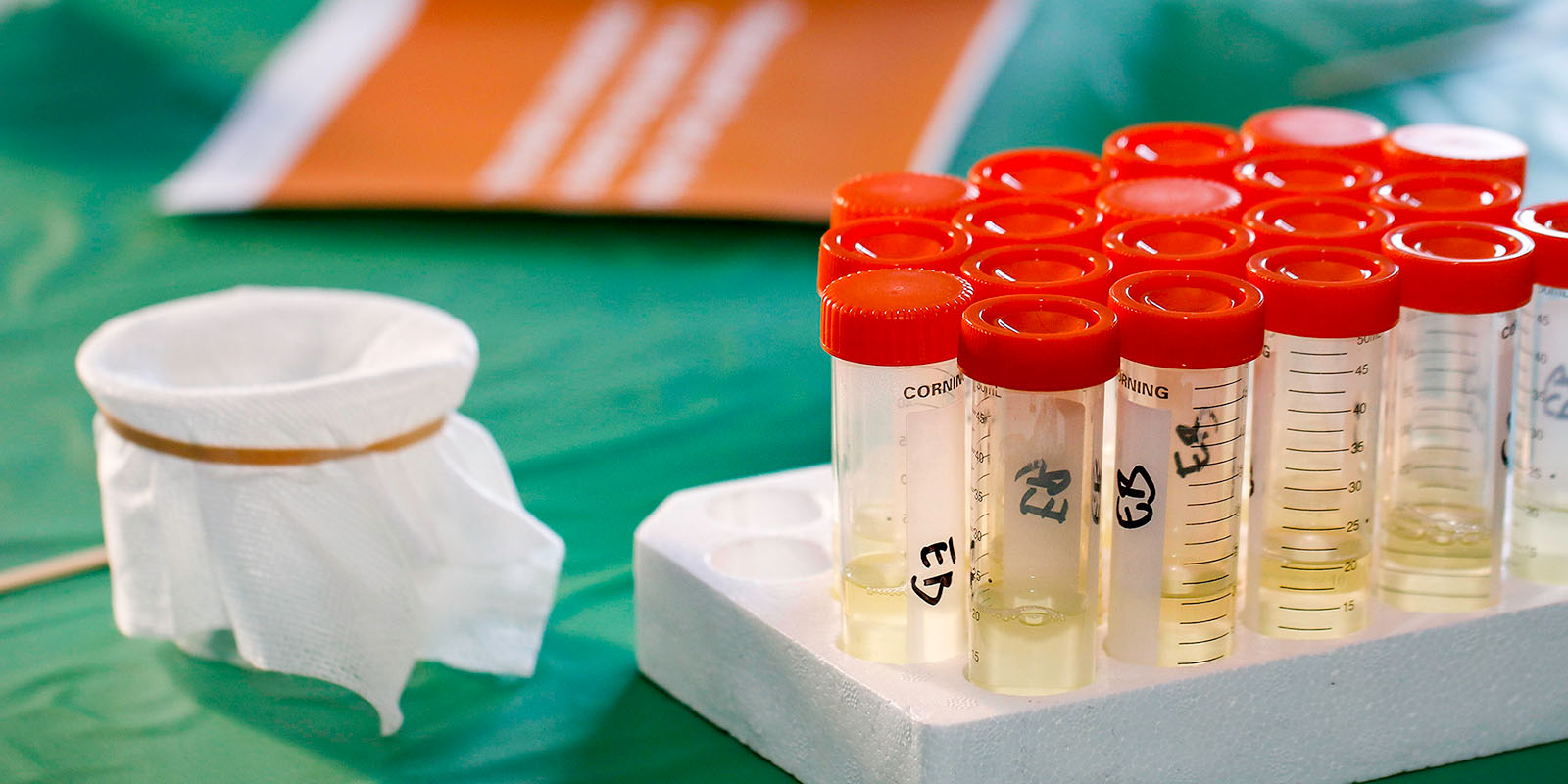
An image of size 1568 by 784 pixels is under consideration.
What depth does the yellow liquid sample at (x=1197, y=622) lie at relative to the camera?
98 cm

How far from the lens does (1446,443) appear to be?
1.08 m

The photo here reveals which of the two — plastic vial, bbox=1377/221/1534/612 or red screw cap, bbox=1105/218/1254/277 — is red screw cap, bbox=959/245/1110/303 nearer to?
red screw cap, bbox=1105/218/1254/277

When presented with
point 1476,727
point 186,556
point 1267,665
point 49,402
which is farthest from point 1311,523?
point 49,402

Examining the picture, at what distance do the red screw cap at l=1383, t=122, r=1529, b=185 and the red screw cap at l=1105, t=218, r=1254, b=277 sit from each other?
0.23 m

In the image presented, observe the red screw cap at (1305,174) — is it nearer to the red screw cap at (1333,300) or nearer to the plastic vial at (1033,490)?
the red screw cap at (1333,300)

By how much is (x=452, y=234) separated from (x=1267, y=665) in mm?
1507

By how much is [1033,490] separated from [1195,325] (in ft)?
0.42

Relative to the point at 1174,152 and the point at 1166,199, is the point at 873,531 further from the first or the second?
the point at 1174,152

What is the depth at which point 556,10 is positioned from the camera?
2873 millimetres

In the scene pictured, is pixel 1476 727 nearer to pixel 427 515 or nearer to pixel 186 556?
pixel 427 515

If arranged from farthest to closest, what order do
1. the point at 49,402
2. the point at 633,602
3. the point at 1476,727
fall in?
the point at 49,402
the point at 633,602
the point at 1476,727

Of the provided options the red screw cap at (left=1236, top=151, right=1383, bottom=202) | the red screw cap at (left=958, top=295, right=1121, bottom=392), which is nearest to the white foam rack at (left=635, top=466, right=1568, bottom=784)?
the red screw cap at (left=958, top=295, right=1121, bottom=392)

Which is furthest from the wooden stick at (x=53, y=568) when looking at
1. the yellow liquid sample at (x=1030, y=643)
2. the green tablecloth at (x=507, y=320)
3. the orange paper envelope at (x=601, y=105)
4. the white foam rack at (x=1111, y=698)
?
the orange paper envelope at (x=601, y=105)

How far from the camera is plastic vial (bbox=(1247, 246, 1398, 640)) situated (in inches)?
37.9
